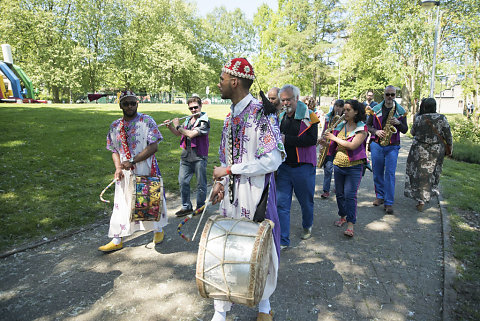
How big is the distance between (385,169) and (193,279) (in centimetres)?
456

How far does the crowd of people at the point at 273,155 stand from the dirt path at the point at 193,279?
337 mm

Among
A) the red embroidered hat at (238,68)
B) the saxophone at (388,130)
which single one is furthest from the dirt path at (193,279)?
the red embroidered hat at (238,68)

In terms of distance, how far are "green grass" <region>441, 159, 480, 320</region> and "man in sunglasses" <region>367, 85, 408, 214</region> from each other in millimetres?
1236

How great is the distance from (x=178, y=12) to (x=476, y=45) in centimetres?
4472

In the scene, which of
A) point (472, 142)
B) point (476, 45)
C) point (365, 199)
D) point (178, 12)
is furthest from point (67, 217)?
point (178, 12)

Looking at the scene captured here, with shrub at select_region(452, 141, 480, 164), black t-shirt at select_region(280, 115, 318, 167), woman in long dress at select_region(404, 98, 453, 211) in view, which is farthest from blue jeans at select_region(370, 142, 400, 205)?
shrub at select_region(452, 141, 480, 164)

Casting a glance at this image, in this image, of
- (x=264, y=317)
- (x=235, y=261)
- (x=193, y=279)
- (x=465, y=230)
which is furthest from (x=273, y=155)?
(x=465, y=230)

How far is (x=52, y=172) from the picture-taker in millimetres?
7688

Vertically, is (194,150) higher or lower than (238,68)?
lower

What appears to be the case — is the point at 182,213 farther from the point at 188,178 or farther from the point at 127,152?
the point at 127,152

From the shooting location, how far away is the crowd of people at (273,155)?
272cm

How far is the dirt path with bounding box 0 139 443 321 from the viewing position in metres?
3.17

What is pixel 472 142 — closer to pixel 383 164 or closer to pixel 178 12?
pixel 383 164

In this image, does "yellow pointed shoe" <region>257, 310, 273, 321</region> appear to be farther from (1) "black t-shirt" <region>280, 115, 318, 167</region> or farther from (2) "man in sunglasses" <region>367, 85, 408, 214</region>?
(2) "man in sunglasses" <region>367, 85, 408, 214</region>
